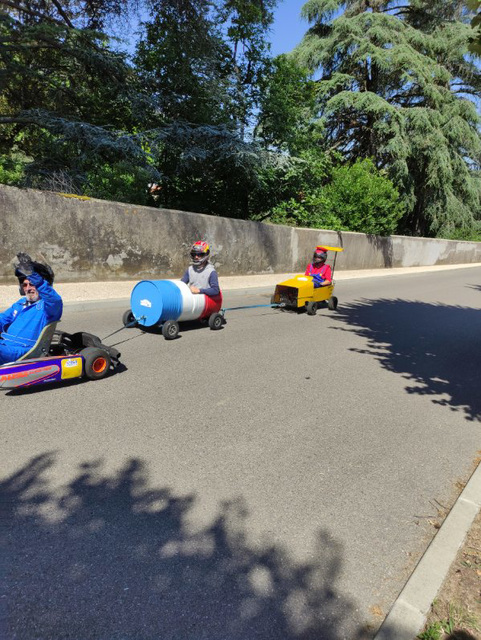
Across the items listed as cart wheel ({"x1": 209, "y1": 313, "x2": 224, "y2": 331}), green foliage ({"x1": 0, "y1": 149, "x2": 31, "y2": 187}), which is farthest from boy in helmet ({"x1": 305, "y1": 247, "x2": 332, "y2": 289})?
green foliage ({"x1": 0, "y1": 149, "x2": 31, "y2": 187})

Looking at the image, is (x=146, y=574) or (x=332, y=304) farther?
(x=332, y=304)

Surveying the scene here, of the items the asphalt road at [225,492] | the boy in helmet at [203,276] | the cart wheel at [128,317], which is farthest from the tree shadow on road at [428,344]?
the cart wheel at [128,317]

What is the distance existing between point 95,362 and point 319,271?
6869 mm

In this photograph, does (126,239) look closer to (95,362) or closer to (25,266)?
(95,362)

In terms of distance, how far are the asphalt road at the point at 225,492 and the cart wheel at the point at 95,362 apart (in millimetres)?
135

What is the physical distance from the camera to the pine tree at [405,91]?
23.8 meters

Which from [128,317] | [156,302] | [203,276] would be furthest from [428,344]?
[128,317]

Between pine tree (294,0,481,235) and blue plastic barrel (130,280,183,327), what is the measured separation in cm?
2090

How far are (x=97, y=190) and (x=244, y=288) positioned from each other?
18.2 ft

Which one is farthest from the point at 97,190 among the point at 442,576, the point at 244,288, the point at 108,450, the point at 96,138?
the point at 442,576

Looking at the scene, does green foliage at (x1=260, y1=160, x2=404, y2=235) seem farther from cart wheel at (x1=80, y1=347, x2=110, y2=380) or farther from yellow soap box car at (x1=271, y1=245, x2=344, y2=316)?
cart wheel at (x1=80, y1=347, x2=110, y2=380)

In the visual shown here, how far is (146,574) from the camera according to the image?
2.43 m

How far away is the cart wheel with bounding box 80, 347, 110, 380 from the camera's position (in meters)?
5.03

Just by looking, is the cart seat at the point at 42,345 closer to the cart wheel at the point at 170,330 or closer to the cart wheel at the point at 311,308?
the cart wheel at the point at 170,330
